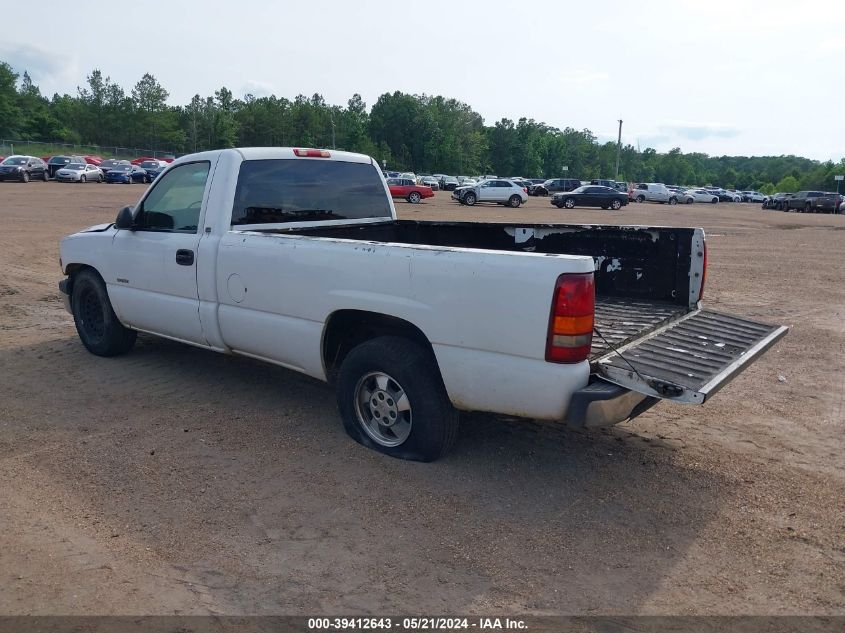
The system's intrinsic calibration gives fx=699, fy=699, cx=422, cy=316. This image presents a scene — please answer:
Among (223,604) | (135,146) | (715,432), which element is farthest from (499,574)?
(135,146)

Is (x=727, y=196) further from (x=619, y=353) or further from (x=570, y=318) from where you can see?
(x=570, y=318)

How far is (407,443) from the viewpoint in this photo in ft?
14.2

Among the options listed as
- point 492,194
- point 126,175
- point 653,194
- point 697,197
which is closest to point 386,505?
point 492,194

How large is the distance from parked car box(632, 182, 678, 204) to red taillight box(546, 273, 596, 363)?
57.1 metres

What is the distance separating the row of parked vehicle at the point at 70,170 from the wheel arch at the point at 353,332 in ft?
141

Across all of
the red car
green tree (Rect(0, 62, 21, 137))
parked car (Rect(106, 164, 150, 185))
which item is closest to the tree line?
green tree (Rect(0, 62, 21, 137))

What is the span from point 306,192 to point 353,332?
1.63m

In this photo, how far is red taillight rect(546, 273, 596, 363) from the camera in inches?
138

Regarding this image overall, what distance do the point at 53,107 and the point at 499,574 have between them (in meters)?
115

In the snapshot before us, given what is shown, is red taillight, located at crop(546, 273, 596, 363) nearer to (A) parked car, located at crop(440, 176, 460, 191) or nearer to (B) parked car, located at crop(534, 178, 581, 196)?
(B) parked car, located at crop(534, 178, 581, 196)

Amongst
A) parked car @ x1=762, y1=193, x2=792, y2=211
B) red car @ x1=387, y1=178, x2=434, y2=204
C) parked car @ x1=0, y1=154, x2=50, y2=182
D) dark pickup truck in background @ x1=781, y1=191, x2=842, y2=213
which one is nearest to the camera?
red car @ x1=387, y1=178, x2=434, y2=204

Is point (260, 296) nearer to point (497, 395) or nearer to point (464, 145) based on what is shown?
point (497, 395)

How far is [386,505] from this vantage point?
385cm

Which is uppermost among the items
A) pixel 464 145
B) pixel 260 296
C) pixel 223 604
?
pixel 464 145
